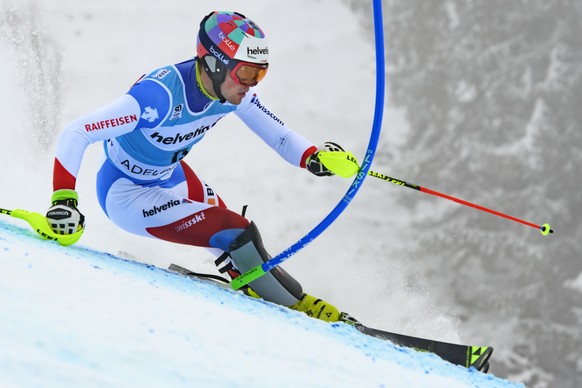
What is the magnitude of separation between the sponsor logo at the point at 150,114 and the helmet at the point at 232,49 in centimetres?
39

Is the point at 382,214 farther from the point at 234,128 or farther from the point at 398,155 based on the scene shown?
the point at 234,128

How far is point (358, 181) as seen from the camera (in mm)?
4359

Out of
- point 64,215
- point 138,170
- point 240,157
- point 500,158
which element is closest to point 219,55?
point 138,170

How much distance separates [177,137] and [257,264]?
36.6 inches

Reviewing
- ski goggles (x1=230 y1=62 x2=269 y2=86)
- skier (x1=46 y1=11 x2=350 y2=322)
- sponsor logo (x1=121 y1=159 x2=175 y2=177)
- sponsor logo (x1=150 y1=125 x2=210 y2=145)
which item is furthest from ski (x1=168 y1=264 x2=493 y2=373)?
ski goggles (x1=230 y1=62 x2=269 y2=86)

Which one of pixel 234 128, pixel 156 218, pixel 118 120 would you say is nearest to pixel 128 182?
pixel 156 218

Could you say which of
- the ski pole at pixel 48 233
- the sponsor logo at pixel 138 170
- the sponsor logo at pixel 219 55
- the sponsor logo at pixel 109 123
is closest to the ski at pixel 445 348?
the sponsor logo at pixel 138 170

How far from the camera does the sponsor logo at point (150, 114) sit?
4.29 metres

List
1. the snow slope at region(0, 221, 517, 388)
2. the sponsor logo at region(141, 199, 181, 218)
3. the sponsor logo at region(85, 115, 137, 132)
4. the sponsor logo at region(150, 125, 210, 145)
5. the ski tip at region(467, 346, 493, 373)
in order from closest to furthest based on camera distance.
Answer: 1. the snow slope at region(0, 221, 517, 388)
2. the sponsor logo at region(85, 115, 137, 132)
3. the ski tip at region(467, 346, 493, 373)
4. the sponsor logo at region(150, 125, 210, 145)
5. the sponsor logo at region(141, 199, 181, 218)

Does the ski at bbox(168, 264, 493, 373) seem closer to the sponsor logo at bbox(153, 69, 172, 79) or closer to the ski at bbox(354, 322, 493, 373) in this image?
the ski at bbox(354, 322, 493, 373)

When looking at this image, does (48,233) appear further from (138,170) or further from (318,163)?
(318,163)

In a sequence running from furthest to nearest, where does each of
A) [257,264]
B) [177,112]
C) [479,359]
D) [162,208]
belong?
[162,208] → [257,264] → [177,112] → [479,359]

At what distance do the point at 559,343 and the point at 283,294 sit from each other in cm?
4509

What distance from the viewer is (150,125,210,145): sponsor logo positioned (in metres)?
4.56
